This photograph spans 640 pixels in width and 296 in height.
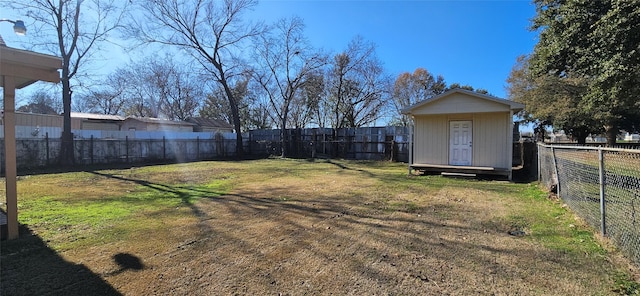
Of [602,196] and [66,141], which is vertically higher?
[66,141]

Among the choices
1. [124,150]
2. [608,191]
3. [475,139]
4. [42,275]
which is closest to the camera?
[42,275]

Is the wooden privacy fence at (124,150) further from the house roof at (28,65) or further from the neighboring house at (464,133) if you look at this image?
the neighboring house at (464,133)

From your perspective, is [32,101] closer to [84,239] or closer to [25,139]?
[25,139]

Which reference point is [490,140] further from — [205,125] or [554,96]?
[205,125]

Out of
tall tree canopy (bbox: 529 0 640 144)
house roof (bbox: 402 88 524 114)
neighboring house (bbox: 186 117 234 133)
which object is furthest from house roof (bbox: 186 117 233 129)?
tall tree canopy (bbox: 529 0 640 144)

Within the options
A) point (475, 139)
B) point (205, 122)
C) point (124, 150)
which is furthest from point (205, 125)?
point (475, 139)

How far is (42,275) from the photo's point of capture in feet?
9.29

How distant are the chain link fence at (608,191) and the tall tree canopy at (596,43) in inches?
115

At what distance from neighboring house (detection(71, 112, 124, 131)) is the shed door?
25.8 meters

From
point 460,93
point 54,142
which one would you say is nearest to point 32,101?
point 54,142

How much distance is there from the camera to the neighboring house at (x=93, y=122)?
23422 mm

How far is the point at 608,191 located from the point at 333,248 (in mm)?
3877

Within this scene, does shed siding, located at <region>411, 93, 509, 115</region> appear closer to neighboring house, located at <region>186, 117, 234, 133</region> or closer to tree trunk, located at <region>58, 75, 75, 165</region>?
tree trunk, located at <region>58, 75, 75, 165</region>

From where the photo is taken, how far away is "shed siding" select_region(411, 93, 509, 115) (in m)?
9.49
